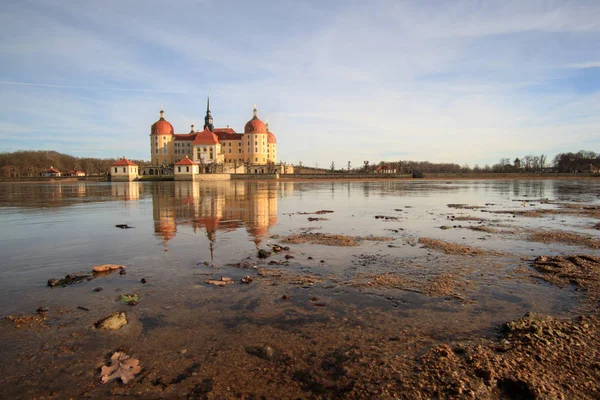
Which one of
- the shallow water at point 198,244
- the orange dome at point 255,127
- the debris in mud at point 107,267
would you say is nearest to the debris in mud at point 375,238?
the shallow water at point 198,244

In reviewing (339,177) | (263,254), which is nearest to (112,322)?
(263,254)

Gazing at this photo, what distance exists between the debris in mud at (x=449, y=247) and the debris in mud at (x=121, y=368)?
28.4 feet

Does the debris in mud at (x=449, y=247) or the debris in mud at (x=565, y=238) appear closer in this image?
the debris in mud at (x=449, y=247)

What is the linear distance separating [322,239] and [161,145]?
104 meters

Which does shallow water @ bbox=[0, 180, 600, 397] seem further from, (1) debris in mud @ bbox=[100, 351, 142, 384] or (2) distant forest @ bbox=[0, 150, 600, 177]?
(2) distant forest @ bbox=[0, 150, 600, 177]

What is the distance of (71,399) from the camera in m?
3.63

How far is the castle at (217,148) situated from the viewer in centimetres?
10019

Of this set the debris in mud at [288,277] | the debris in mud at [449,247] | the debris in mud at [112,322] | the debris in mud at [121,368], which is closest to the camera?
the debris in mud at [121,368]

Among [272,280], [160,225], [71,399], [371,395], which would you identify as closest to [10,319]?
[71,399]

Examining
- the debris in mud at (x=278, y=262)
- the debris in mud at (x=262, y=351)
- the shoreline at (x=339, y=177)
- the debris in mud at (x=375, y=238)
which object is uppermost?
the shoreline at (x=339, y=177)

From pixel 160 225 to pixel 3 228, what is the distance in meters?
6.29

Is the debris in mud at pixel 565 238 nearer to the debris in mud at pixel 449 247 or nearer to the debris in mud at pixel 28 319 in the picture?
the debris in mud at pixel 449 247

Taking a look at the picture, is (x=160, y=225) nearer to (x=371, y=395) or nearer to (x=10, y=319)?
(x=10, y=319)

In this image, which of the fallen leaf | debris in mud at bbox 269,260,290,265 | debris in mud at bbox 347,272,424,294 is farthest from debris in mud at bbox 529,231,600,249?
the fallen leaf
